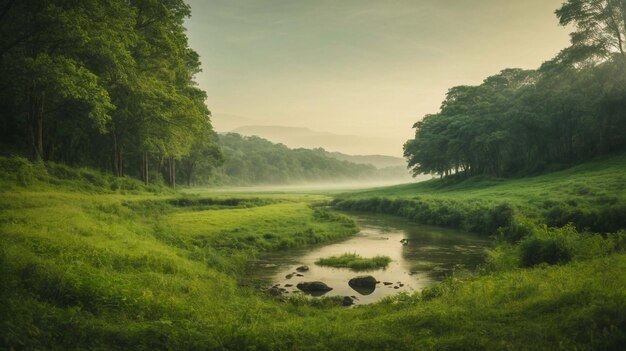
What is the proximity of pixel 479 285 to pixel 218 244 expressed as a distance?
1975 centimetres

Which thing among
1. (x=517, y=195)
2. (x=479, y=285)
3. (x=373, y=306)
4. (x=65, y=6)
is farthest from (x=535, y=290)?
(x=65, y=6)

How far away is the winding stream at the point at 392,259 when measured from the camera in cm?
2278

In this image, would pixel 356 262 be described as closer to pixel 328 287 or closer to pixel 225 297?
pixel 328 287

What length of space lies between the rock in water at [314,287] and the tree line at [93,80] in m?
23.9

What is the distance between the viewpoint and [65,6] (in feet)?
108

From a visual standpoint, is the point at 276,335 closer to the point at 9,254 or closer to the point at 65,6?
the point at 9,254

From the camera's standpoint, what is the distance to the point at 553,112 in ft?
202

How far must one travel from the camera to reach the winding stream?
897 inches

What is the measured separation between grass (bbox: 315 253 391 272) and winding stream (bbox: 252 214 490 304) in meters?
0.58

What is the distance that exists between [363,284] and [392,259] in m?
7.70

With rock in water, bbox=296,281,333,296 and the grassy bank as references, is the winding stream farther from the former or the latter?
the grassy bank

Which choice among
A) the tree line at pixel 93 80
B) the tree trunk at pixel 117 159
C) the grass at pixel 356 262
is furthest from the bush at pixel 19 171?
the grass at pixel 356 262

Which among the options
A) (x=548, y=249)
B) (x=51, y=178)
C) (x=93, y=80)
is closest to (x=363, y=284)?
(x=548, y=249)

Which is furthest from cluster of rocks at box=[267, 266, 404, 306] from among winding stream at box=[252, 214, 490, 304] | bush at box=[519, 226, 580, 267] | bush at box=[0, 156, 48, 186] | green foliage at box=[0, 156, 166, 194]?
bush at box=[0, 156, 48, 186]
